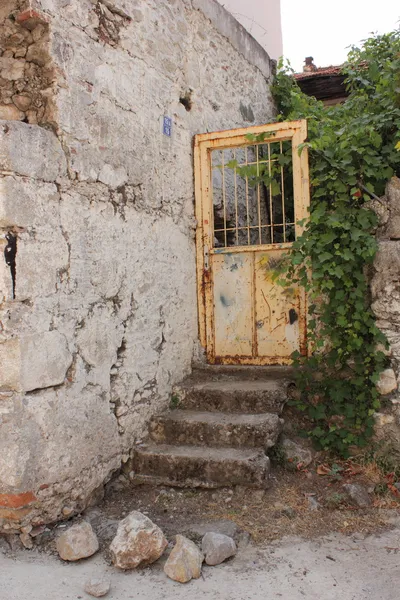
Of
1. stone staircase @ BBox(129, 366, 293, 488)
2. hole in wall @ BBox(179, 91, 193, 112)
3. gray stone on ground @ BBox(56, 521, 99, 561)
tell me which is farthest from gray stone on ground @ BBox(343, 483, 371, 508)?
hole in wall @ BBox(179, 91, 193, 112)

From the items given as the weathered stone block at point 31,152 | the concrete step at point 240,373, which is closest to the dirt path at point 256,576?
the concrete step at point 240,373

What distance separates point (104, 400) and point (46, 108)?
1.89m

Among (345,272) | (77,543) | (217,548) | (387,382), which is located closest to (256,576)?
(217,548)

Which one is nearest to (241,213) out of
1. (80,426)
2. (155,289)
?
(155,289)

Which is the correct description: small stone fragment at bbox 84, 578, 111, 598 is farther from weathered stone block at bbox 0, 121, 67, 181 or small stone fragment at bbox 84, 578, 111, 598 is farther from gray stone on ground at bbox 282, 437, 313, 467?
weathered stone block at bbox 0, 121, 67, 181

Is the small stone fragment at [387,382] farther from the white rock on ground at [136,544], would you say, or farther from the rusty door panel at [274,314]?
the white rock on ground at [136,544]

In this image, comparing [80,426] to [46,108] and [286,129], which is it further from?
[286,129]

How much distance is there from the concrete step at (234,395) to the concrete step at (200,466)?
1.50ft

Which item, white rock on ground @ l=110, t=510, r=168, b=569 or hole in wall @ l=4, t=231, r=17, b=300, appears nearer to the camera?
white rock on ground @ l=110, t=510, r=168, b=569

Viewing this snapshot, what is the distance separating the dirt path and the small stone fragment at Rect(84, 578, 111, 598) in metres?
0.04

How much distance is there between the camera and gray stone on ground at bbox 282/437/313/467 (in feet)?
12.9

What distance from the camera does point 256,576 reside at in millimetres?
2801

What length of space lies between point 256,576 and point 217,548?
247 millimetres

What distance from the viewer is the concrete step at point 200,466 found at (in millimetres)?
3635
